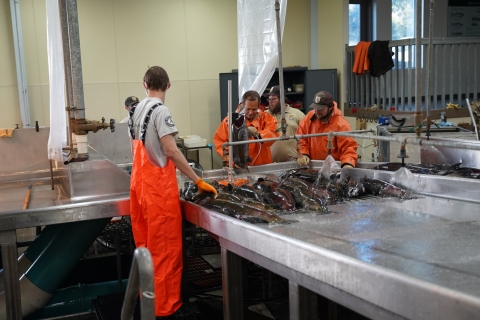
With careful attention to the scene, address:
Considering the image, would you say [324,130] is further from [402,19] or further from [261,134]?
[402,19]

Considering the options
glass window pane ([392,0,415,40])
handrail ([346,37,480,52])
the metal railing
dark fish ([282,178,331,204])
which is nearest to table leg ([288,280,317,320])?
dark fish ([282,178,331,204])

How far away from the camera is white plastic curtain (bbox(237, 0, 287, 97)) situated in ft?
14.7

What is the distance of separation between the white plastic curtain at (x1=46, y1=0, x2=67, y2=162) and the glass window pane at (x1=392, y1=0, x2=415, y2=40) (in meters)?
8.41

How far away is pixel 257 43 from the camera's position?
4.59m

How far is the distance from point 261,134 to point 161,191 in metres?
1.98

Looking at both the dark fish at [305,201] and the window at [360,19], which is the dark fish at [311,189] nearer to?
the dark fish at [305,201]

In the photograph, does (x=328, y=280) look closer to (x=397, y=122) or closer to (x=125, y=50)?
(x=397, y=122)

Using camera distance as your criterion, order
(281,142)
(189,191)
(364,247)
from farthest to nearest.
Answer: (281,142)
(189,191)
(364,247)

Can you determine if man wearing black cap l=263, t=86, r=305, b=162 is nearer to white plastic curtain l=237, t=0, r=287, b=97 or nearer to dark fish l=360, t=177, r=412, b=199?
white plastic curtain l=237, t=0, r=287, b=97

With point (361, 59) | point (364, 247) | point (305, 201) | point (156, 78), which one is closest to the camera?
point (364, 247)

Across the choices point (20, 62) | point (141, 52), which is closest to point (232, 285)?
point (20, 62)

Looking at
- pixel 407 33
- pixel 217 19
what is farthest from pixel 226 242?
pixel 407 33

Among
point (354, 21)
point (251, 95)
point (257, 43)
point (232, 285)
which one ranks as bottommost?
point (232, 285)

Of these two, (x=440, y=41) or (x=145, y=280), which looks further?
(x=440, y=41)
